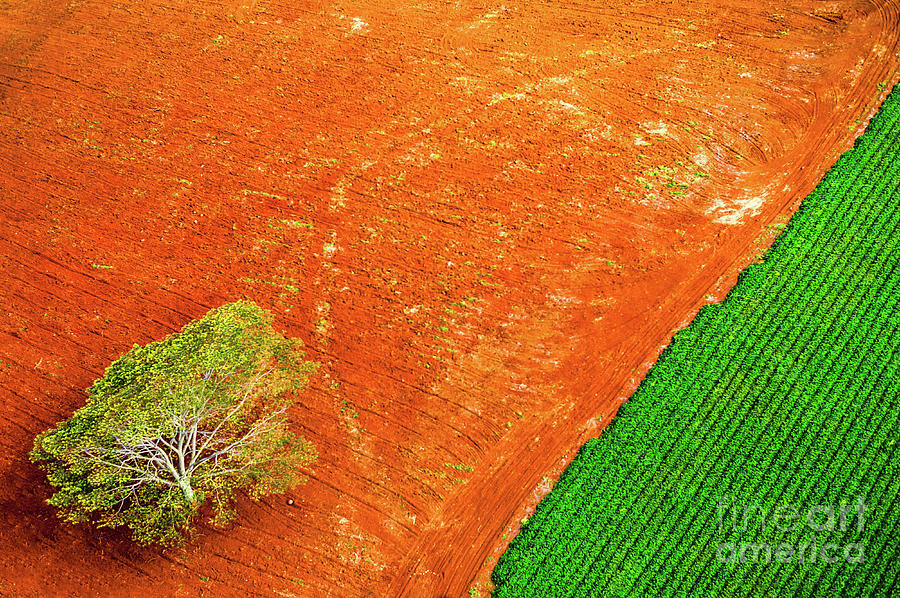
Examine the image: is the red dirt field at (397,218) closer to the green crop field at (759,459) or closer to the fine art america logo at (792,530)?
the green crop field at (759,459)

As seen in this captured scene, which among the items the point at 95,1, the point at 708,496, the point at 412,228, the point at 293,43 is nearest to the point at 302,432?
the point at 412,228

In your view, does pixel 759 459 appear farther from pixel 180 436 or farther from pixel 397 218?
pixel 180 436

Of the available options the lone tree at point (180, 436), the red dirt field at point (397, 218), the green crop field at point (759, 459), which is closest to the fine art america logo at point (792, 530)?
the green crop field at point (759, 459)

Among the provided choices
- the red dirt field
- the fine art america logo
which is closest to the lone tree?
the red dirt field

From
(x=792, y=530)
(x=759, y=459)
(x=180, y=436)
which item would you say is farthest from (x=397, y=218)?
(x=792, y=530)

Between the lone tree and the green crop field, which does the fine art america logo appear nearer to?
the green crop field

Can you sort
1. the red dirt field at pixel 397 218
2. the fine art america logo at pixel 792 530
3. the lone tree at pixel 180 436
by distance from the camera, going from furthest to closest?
1. the red dirt field at pixel 397 218
2. the fine art america logo at pixel 792 530
3. the lone tree at pixel 180 436

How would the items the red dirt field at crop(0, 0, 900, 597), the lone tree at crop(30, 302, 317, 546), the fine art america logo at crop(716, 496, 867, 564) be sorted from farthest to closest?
1. the red dirt field at crop(0, 0, 900, 597)
2. the fine art america logo at crop(716, 496, 867, 564)
3. the lone tree at crop(30, 302, 317, 546)
